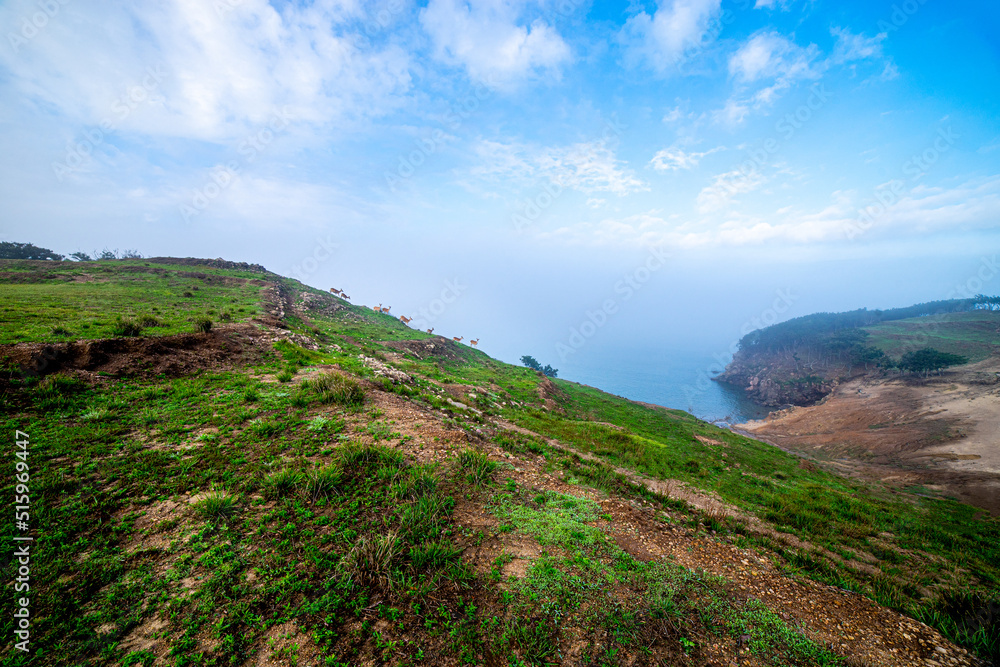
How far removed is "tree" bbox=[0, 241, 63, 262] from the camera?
43156 mm

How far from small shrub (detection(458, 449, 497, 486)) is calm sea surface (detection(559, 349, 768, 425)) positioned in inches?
2616

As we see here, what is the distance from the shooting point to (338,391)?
32.8ft

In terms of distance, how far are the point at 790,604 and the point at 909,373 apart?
277 ft

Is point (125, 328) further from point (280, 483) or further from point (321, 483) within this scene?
point (321, 483)

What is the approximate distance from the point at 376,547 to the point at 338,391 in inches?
246

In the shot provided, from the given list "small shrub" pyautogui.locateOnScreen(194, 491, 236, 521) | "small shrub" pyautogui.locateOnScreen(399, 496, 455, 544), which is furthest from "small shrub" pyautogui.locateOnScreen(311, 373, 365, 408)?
"small shrub" pyautogui.locateOnScreen(399, 496, 455, 544)

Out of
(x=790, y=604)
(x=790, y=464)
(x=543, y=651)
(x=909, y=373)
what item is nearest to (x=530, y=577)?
(x=543, y=651)

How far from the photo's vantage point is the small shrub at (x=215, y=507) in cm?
512

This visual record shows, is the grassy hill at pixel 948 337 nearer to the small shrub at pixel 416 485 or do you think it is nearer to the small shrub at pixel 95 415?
the small shrub at pixel 416 485

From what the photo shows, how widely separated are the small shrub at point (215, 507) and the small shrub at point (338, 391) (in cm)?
450

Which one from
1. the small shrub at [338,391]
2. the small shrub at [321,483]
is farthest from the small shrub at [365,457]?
the small shrub at [338,391]

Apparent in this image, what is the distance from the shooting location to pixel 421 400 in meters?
12.8

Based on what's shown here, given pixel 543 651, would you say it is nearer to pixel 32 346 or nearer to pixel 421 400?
pixel 421 400

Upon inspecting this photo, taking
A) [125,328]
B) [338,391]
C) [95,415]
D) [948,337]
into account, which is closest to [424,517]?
[338,391]
